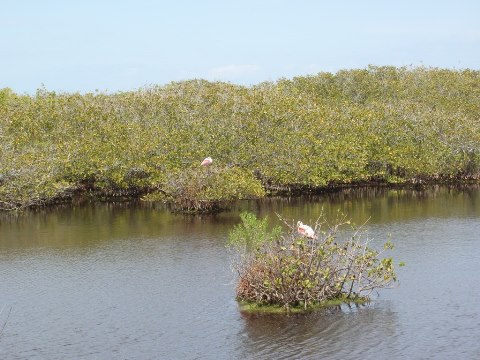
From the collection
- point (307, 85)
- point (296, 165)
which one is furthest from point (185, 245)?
point (307, 85)

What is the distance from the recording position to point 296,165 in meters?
48.9

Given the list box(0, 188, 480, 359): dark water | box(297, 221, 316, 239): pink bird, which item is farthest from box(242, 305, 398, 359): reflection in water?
box(297, 221, 316, 239): pink bird

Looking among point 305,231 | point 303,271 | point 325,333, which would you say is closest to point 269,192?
point 305,231

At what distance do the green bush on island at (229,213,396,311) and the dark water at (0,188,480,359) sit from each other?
59 centimetres

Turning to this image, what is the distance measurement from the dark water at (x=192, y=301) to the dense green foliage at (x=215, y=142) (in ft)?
29.4

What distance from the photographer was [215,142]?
162 feet

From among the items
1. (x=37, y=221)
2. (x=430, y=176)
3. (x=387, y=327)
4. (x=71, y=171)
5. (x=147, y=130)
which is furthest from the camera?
(x=430, y=176)

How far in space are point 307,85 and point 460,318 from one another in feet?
164

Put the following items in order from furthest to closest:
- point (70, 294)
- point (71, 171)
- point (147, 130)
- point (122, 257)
→ 1. point (147, 130)
2. point (71, 171)
3. point (122, 257)
4. point (70, 294)

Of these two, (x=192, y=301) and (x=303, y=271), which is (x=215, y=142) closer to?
(x=192, y=301)

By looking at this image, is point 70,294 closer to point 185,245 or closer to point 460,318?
point 185,245

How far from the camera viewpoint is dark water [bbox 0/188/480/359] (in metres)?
19.3

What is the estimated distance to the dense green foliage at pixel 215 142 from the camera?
157 ft

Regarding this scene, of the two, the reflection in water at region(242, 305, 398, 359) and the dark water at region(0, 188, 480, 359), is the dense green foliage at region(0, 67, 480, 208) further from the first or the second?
the reflection in water at region(242, 305, 398, 359)
